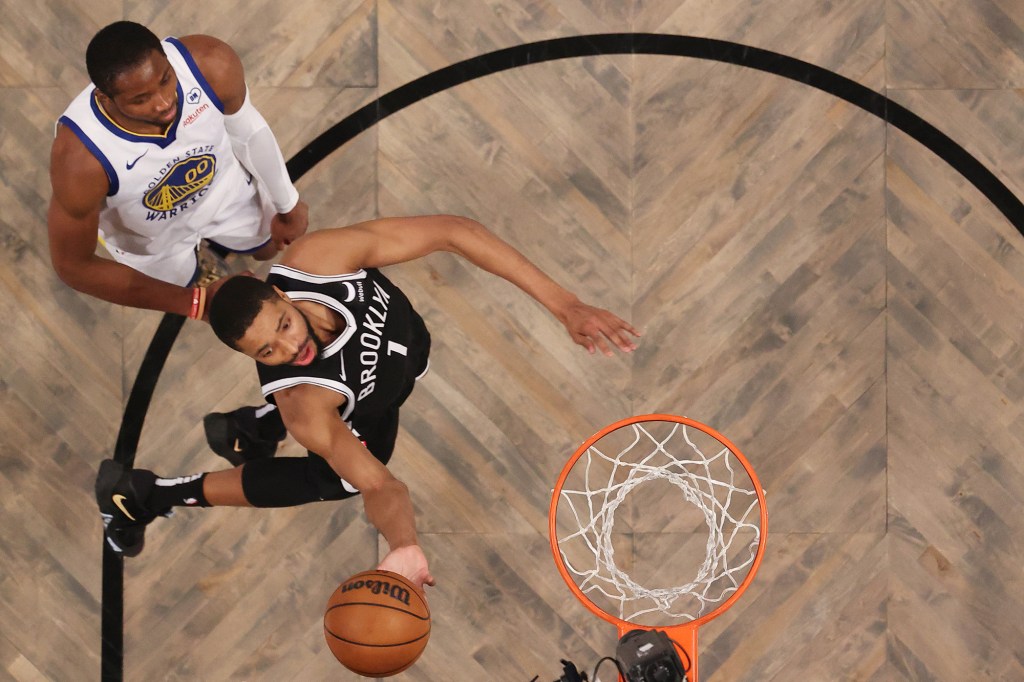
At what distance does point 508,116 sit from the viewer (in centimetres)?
319

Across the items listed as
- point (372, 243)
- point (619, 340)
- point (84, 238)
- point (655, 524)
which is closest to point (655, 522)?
point (655, 524)

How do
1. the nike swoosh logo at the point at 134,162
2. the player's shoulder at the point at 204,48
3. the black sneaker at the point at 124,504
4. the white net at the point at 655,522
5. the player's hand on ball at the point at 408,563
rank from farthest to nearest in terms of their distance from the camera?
the white net at the point at 655,522
the black sneaker at the point at 124,504
the player's shoulder at the point at 204,48
the nike swoosh logo at the point at 134,162
the player's hand on ball at the point at 408,563

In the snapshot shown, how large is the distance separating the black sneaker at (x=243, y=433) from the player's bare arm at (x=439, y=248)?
78cm

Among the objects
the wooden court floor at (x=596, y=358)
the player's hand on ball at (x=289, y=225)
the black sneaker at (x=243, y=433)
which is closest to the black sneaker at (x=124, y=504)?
the wooden court floor at (x=596, y=358)

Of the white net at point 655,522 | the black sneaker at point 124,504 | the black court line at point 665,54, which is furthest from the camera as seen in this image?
the black court line at point 665,54

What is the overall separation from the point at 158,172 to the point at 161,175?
0.05 feet


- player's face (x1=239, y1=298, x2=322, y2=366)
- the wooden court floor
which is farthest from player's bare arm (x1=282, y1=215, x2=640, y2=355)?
the wooden court floor

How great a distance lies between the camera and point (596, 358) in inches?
124

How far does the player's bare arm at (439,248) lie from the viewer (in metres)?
2.33

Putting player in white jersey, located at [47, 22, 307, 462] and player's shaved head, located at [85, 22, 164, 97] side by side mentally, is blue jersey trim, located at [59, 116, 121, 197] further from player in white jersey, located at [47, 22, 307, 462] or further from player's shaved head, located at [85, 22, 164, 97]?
player's shaved head, located at [85, 22, 164, 97]

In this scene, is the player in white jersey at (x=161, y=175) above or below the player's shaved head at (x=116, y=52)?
below

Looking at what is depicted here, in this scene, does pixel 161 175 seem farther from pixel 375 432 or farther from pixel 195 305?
pixel 375 432

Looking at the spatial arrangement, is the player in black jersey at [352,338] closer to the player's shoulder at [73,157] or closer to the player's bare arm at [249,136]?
the player's bare arm at [249,136]

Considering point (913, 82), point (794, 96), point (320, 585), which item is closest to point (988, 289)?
point (913, 82)
